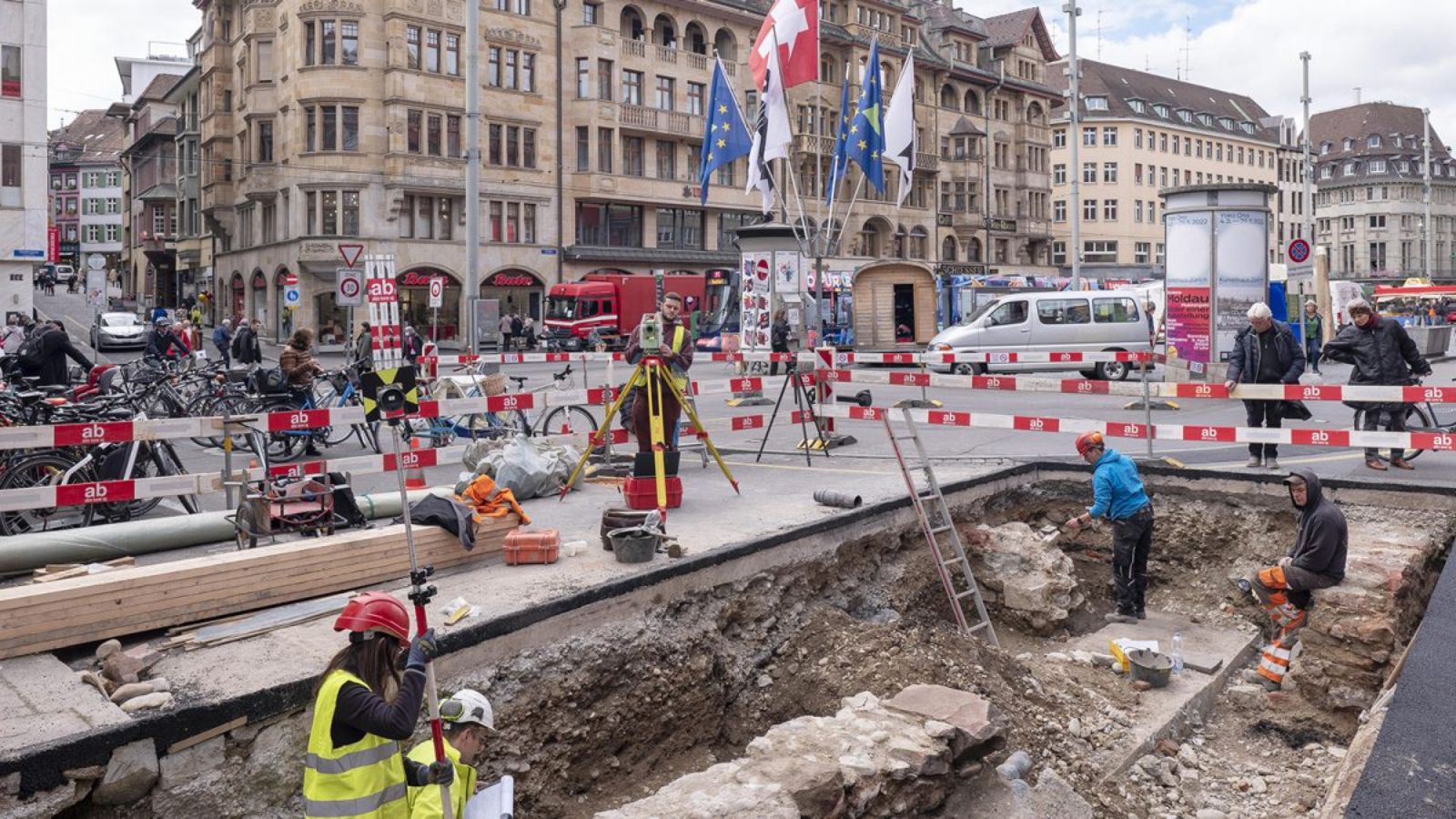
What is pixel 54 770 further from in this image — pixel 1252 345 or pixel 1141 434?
pixel 1252 345

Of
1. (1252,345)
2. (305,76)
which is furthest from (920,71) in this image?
(1252,345)

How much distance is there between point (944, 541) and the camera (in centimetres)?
1018

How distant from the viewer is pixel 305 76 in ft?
144

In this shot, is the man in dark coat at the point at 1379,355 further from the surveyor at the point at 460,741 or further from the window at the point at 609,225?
the window at the point at 609,225

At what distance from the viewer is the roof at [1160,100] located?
88.1 metres

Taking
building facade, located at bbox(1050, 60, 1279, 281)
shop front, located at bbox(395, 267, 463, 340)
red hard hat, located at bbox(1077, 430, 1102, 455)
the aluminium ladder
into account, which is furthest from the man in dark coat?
building facade, located at bbox(1050, 60, 1279, 281)

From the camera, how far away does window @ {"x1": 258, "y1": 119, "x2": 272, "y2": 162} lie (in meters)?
46.9

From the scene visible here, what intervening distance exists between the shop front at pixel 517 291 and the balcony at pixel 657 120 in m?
7.99

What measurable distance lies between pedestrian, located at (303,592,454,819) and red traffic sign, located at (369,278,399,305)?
11545 mm

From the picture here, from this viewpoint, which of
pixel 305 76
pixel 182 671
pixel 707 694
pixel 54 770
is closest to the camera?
pixel 54 770

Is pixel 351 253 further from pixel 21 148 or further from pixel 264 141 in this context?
pixel 264 141

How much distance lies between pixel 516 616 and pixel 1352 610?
5.85 m

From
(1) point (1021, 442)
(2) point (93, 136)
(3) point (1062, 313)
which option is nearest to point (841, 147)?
(1) point (1021, 442)

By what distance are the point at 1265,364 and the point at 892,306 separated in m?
21.6
